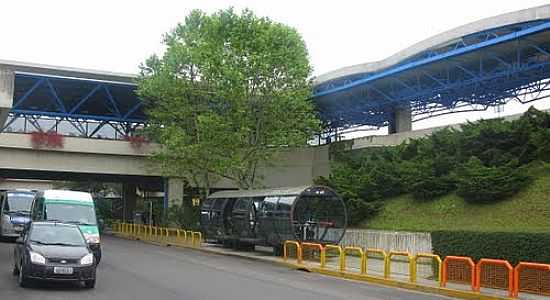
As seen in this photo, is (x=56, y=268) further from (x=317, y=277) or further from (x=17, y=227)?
(x=17, y=227)

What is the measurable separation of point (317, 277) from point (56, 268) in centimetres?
880

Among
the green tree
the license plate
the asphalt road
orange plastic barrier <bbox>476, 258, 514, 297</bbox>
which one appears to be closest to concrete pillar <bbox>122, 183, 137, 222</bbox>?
the green tree

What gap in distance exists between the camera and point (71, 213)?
21391 mm

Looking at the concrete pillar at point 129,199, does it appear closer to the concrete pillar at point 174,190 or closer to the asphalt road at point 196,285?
the concrete pillar at point 174,190

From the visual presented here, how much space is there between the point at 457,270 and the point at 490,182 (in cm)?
892

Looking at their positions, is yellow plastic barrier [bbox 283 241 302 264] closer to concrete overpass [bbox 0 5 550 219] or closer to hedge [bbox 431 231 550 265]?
hedge [bbox 431 231 550 265]

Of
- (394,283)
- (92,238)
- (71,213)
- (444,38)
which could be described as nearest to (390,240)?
(394,283)

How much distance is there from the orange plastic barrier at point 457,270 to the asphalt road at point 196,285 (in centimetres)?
105

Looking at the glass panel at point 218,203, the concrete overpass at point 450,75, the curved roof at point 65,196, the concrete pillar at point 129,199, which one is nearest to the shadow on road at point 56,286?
the curved roof at point 65,196

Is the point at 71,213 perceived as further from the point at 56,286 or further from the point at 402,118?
the point at 402,118

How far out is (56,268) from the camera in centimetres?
1452

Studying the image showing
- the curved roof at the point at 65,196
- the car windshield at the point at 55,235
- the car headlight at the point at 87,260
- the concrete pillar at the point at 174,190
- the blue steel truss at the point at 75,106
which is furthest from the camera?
the blue steel truss at the point at 75,106

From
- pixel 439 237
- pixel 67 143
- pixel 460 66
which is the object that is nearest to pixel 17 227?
pixel 67 143

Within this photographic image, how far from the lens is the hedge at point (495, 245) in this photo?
55.2 feet
